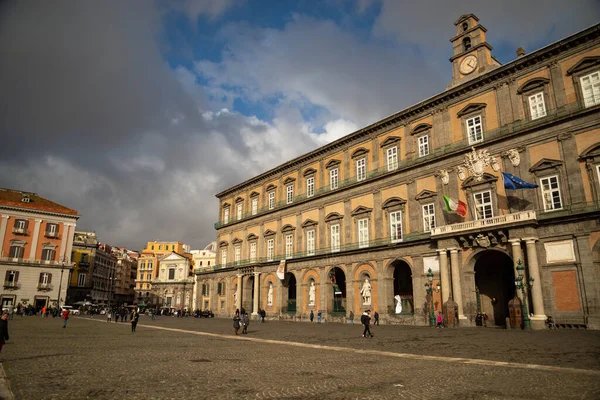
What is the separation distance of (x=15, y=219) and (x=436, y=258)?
5489 centimetres

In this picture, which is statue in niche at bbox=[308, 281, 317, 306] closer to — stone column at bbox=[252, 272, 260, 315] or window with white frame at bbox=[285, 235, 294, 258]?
window with white frame at bbox=[285, 235, 294, 258]

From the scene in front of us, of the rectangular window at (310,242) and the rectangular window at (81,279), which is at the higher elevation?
the rectangular window at (310,242)

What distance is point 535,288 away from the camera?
25.2m

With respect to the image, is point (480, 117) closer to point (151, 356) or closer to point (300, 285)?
point (300, 285)

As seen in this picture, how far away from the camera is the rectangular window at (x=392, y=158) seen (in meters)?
36.8

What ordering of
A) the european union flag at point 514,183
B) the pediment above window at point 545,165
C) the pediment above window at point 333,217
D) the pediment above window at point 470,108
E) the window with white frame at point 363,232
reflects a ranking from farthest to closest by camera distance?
the pediment above window at point 333,217 → the window with white frame at point 363,232 → the pediment above window at point 470,108 → the pediment above window at point 545,165 → the european union flag at point 514,183

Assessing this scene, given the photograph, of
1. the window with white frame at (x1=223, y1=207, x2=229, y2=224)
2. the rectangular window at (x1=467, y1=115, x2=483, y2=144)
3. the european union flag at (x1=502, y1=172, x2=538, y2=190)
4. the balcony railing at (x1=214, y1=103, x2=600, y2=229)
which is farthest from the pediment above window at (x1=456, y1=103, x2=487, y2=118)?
the window with white frame at (x1=223, y1=207, x2=229, y2=224)

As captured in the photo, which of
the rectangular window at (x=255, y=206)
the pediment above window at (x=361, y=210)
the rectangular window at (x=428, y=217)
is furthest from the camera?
the rectangular window at (x=255, y=206)

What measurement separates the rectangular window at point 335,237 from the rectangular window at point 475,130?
15.0m

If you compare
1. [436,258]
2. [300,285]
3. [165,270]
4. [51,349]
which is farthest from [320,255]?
[165,270]

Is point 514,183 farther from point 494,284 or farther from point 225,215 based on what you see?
point 225,215

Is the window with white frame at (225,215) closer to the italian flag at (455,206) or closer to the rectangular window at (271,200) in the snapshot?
the rectangular window at (271,200)

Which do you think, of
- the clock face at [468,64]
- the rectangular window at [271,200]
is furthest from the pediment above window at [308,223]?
the clock face at [468,64]

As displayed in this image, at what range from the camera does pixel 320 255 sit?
4122 centimetres
